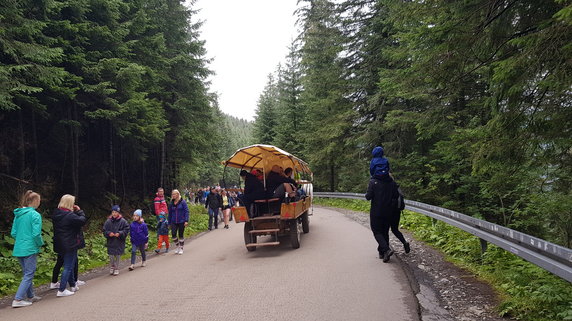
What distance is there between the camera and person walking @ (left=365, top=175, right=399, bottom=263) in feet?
22.3

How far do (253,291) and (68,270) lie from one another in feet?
12.3

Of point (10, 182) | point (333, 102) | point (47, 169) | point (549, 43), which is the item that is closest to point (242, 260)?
point (549, 43)

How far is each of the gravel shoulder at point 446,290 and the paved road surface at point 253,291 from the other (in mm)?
226

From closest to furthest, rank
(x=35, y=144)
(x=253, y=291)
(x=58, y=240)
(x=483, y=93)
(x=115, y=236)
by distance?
(x=253, y=291) < (x=58, y=240) < (x=115, y=236) < (x=483, y=93) < (x=35, y=144)

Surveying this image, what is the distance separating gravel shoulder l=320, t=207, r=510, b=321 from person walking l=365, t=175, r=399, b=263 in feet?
1.58

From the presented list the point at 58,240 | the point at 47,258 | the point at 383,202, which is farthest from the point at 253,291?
the point at 47,258

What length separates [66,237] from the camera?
256 inches

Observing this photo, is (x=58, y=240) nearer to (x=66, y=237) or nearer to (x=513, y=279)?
(x=66, y=237)

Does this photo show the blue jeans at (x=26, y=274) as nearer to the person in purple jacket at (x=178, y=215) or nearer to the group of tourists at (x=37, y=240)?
the group of tourists at (x=37, y=240)

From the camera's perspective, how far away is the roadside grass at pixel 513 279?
12.7 ft

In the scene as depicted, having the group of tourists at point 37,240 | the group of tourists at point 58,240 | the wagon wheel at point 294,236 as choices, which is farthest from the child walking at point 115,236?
the wagon wheel at point 294,236

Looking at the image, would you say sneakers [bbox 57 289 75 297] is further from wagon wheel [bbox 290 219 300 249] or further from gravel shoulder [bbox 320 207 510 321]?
gravel shoulder [bbox 320 207 510 321]

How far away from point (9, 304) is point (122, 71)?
747cm

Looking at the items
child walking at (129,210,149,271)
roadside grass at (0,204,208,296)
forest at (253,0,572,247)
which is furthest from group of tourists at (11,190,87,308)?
forest at (253,0,572,247)
